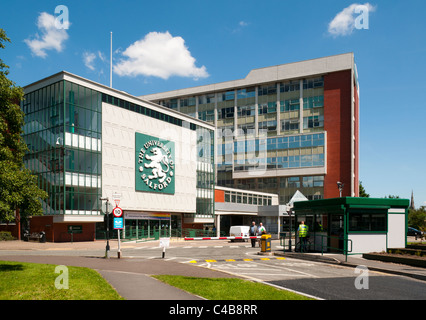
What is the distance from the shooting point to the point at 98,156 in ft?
Result: 140

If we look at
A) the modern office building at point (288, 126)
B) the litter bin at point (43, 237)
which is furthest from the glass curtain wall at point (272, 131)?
the litter bin at point (43, 237)

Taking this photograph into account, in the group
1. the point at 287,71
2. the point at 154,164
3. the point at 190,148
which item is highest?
the point at 287,71

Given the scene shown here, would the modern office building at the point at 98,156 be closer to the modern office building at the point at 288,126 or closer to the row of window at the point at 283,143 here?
the row of window at the point at 283,143

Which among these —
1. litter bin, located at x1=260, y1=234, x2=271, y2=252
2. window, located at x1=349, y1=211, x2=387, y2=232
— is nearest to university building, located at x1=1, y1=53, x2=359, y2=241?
litter bin, located at x1=260, y1=234, x2=271, y2=252

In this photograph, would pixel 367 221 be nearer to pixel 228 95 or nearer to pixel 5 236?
pixel 5 236

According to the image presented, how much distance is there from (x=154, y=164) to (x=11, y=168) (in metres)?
33.6

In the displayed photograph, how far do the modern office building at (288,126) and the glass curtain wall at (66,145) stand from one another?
41.2m

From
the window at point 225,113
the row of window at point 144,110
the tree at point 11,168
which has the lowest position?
the tree at point 11,168

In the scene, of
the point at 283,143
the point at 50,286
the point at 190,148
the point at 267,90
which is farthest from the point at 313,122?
the point at 50,286

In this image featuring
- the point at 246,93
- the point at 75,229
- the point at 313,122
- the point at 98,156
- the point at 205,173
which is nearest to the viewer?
the point at 75,229

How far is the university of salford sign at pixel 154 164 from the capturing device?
47.5m

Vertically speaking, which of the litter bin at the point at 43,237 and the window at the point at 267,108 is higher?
the window at the point at 267,108

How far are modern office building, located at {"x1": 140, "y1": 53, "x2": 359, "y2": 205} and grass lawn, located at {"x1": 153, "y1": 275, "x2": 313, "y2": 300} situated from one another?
60678 mm
